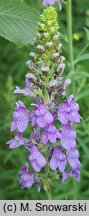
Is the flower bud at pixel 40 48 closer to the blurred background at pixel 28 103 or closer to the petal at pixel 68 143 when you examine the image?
the petal at pixel 68 143

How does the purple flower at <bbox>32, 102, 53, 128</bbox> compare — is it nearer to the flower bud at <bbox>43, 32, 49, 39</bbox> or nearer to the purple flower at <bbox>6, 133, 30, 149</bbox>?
the purple flower at <bbox>6, 133, 30, 149</bbox>

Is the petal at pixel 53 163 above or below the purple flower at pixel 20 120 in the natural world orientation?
below

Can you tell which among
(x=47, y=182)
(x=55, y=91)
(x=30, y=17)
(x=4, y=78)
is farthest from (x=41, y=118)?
(x=4, y=78)

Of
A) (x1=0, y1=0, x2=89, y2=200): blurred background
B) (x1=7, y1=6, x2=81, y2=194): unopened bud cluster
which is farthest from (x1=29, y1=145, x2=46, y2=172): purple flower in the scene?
(x1=0, y1=0, x2=89, y2=200): blurred background

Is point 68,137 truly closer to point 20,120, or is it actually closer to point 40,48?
point 20,120

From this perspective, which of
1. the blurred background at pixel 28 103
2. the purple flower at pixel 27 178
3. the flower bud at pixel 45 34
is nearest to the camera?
the flower bud at pixel 45 34

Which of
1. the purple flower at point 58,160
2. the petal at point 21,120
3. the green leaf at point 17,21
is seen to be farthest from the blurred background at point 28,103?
the petal at point 21,120

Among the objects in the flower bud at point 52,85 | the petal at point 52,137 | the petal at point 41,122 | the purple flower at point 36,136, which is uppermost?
the flower bud at point 52,85
